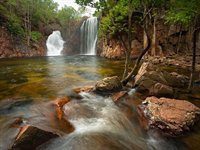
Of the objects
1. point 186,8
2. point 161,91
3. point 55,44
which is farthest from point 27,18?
point 186,8

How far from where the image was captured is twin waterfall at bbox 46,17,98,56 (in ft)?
145

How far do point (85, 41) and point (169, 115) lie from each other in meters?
40.6

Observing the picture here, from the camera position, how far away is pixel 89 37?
44.9m

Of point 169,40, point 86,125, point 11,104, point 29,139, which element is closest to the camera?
point 29,139

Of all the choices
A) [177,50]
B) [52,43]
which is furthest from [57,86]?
[52,43]

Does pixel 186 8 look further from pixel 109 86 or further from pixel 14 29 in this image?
pixel 14 29

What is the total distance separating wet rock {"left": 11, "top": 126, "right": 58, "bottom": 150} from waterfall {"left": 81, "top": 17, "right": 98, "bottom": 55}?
→ 3800cm

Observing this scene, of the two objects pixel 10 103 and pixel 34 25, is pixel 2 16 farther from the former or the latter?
pixel 10 103

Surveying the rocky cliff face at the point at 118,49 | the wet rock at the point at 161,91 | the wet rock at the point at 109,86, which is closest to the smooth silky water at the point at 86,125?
the wet rock at the point at 109,86

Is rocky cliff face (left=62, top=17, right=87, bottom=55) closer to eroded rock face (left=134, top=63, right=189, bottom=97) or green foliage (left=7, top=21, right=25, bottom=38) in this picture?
green foliage (left=7, top=21, right=25, bottom=38)

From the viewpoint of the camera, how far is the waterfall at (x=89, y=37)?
43938 millimetres

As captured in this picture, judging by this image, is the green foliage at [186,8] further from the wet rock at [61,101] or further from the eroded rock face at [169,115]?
the wet rock at [61,101]

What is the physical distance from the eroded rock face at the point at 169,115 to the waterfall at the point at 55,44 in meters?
39.6

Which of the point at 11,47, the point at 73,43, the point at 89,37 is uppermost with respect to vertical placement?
the point at 89,37
